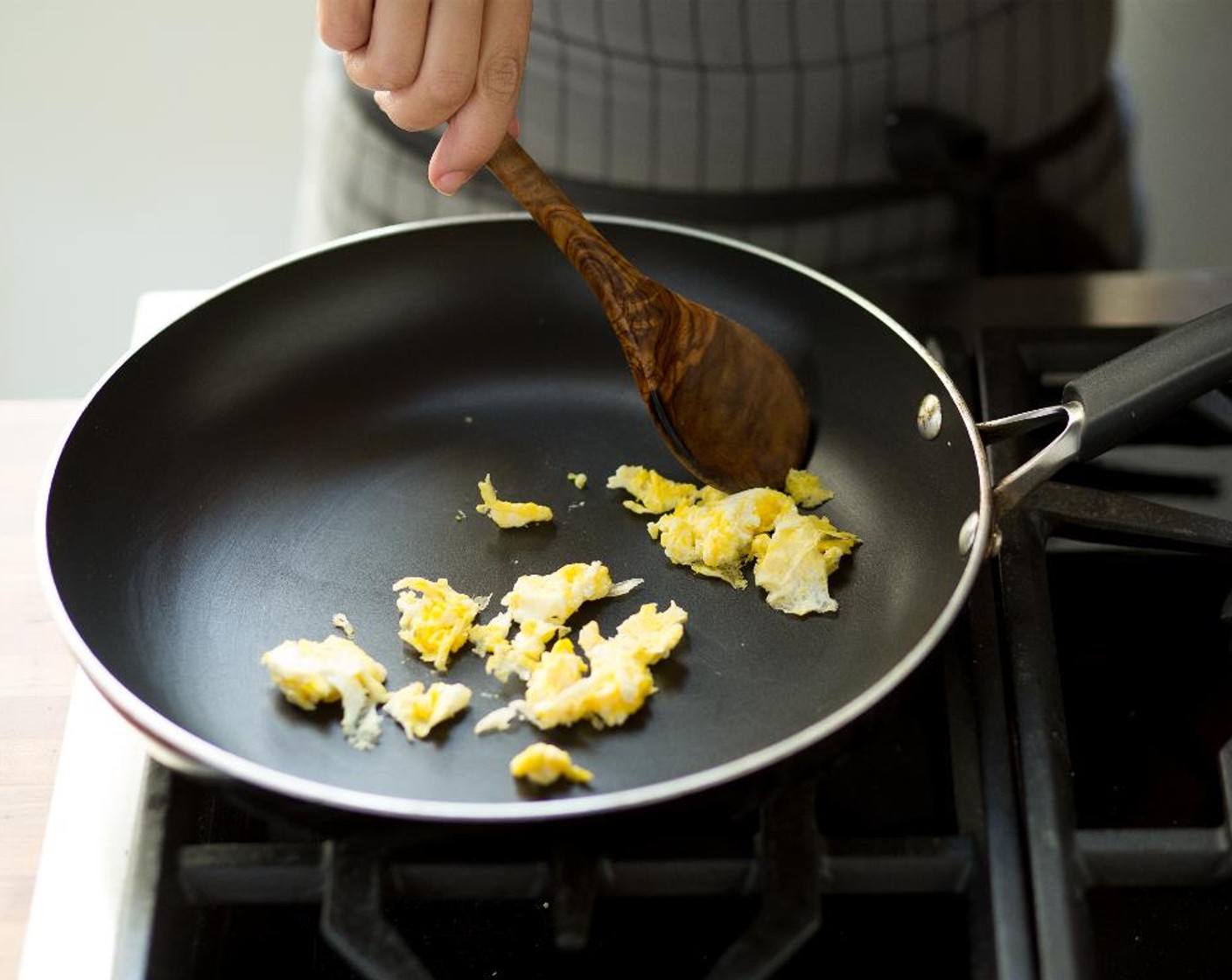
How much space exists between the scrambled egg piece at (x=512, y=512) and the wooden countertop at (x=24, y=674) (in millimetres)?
276

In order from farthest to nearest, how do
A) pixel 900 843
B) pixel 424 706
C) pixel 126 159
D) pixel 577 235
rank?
pixel 126 159 < pixel 577 235 < pixel 424 706 < pixel 900 843

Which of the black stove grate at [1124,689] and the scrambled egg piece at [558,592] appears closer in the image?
the black stove grate at [1124,689]

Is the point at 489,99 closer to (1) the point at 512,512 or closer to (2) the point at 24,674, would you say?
(1) the point at 512,512

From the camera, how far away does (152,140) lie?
224cm

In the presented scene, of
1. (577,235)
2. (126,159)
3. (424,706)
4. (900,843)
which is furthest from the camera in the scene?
(126,159)

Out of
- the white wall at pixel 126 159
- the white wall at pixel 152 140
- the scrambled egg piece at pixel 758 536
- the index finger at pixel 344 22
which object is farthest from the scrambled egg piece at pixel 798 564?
the white wall at pixel 126 159

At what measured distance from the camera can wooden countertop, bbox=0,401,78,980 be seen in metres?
0.73

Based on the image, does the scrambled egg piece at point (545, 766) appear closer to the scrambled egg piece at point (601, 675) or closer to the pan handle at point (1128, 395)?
the scrambled egg piece at point (601, 675)

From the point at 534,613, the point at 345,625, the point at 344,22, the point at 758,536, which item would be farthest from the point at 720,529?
the point at 344,22

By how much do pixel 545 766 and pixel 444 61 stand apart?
0.42m

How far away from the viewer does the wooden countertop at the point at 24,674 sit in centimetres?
73

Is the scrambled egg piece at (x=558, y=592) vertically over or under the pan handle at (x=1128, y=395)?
under

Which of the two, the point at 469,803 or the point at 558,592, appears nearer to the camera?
the point at 469,803

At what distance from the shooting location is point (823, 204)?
1.20 meters
